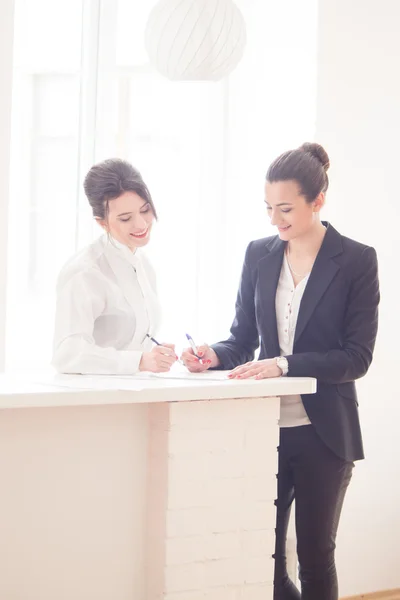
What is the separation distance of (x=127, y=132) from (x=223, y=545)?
2.37 metres

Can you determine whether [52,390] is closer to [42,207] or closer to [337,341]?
[337,341]

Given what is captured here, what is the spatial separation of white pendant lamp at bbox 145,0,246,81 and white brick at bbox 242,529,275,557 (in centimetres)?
138

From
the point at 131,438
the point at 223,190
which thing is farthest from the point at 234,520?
the point at 223,190

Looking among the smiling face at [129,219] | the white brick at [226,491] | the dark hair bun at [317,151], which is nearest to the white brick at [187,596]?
the white brick at [226,491]

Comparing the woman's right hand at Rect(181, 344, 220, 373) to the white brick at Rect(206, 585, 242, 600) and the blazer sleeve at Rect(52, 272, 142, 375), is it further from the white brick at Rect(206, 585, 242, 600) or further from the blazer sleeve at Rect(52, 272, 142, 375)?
the white brick at Rect(206, 585, 242, 600)

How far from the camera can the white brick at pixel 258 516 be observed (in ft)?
6.84

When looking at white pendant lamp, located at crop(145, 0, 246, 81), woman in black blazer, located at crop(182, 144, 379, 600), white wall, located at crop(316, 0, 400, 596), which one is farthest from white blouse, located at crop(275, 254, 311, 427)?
white wall, located at crop(316, 0, 400, 596)

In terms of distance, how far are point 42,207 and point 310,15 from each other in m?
1.40

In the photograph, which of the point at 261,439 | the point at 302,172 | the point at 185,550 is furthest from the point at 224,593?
the point at 302,172

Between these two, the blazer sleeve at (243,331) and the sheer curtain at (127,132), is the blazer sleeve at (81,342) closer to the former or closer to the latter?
the blazer sleeve at (243,331)

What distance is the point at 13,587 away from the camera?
193cm

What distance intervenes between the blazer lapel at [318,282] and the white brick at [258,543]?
526 mm

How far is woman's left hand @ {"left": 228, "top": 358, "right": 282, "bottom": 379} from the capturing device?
217cm

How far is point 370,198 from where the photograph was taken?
345 cm
